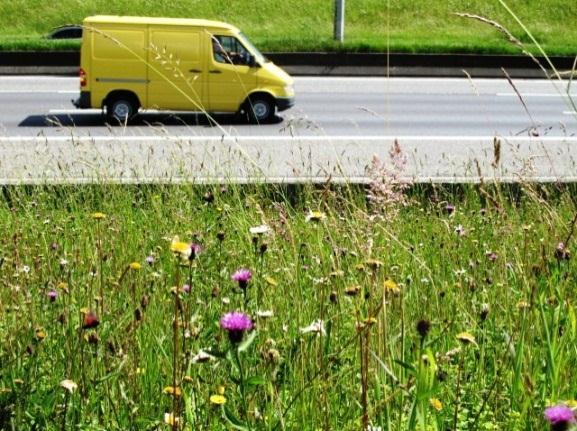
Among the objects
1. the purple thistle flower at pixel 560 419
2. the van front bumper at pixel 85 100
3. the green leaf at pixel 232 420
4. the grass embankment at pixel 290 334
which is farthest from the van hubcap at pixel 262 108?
the purple thistle flower at pixel 560 419

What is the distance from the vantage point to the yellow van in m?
15.5

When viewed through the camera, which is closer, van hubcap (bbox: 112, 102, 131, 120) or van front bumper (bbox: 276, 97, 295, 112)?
van hubcap (bbox: 112, 102, 131, 120)

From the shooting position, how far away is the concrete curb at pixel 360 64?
77.0 ft

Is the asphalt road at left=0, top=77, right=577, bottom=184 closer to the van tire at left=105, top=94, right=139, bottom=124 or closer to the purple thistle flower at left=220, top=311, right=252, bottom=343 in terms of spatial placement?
the van tire at left=105, top=94, right=139, bottom=124

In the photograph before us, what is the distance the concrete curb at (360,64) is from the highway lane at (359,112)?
61cm

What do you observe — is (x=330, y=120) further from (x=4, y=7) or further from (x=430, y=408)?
(x=4, y=7)

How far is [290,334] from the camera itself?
391 centimetres

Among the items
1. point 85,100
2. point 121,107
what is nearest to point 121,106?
point 121,107

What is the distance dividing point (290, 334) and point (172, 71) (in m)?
12.2

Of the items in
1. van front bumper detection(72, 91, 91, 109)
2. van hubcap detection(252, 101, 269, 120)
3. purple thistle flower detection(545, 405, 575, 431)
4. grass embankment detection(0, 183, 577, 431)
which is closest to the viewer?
purple thistle flower detection(545, 405, 575, 431)

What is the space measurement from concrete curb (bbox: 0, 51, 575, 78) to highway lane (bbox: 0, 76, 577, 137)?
24.1 inches

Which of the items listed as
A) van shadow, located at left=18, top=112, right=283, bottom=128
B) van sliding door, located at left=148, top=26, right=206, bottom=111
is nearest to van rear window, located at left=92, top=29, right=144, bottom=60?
van sliding door, located at left=148, top=26, right=206, bottom=111

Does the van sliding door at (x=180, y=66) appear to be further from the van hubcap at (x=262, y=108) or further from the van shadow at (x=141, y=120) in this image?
the van hubcap at (x=262, y=108)

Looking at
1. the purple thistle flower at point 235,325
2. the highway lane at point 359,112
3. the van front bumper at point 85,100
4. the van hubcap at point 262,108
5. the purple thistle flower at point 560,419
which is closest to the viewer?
the purple thistle flower at point 560,419
